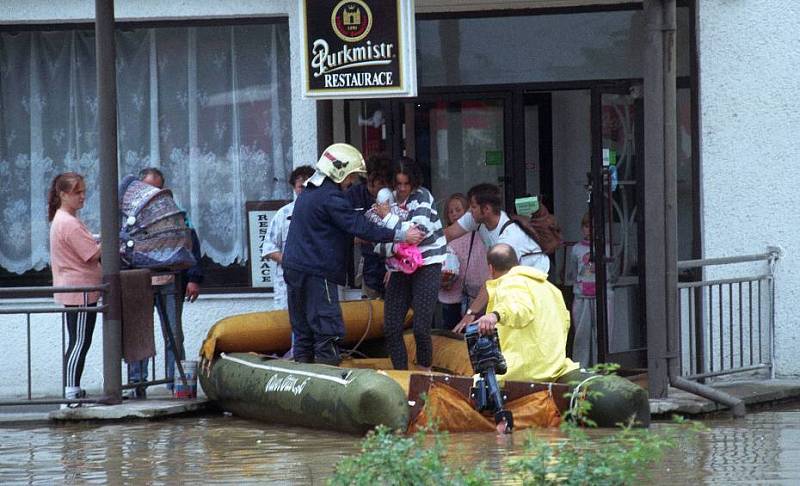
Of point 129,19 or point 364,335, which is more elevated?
point 129,19

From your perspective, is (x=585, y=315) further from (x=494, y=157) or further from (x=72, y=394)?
(x=72, y=394)

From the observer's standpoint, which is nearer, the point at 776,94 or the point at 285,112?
the point at 776,94

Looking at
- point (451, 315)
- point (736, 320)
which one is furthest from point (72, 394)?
point (736, 320)

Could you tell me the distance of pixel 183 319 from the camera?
468 inches

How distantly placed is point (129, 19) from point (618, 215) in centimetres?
427

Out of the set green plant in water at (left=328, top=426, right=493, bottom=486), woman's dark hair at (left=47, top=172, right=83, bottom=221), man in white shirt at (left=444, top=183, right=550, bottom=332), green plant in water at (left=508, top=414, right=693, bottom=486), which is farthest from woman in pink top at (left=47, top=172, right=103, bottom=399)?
green plant in water at (left=508, top=414, right=693, bottom=486)

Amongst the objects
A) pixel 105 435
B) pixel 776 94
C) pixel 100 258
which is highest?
pixel 776 94

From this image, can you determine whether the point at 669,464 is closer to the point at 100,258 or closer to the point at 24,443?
the point at 24,443

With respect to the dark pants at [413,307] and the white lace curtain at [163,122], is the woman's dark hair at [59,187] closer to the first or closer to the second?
the white lace curtain at [163,122]

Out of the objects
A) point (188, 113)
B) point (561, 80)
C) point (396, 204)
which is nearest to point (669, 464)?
point (396, 204)

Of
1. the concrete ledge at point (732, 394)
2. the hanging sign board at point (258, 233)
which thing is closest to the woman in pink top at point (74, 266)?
the hanging sign board at point (258, 233)

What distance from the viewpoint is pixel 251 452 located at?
27.8ft

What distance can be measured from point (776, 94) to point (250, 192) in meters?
4.29

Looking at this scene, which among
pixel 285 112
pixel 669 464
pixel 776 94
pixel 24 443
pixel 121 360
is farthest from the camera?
pixel 285 112
